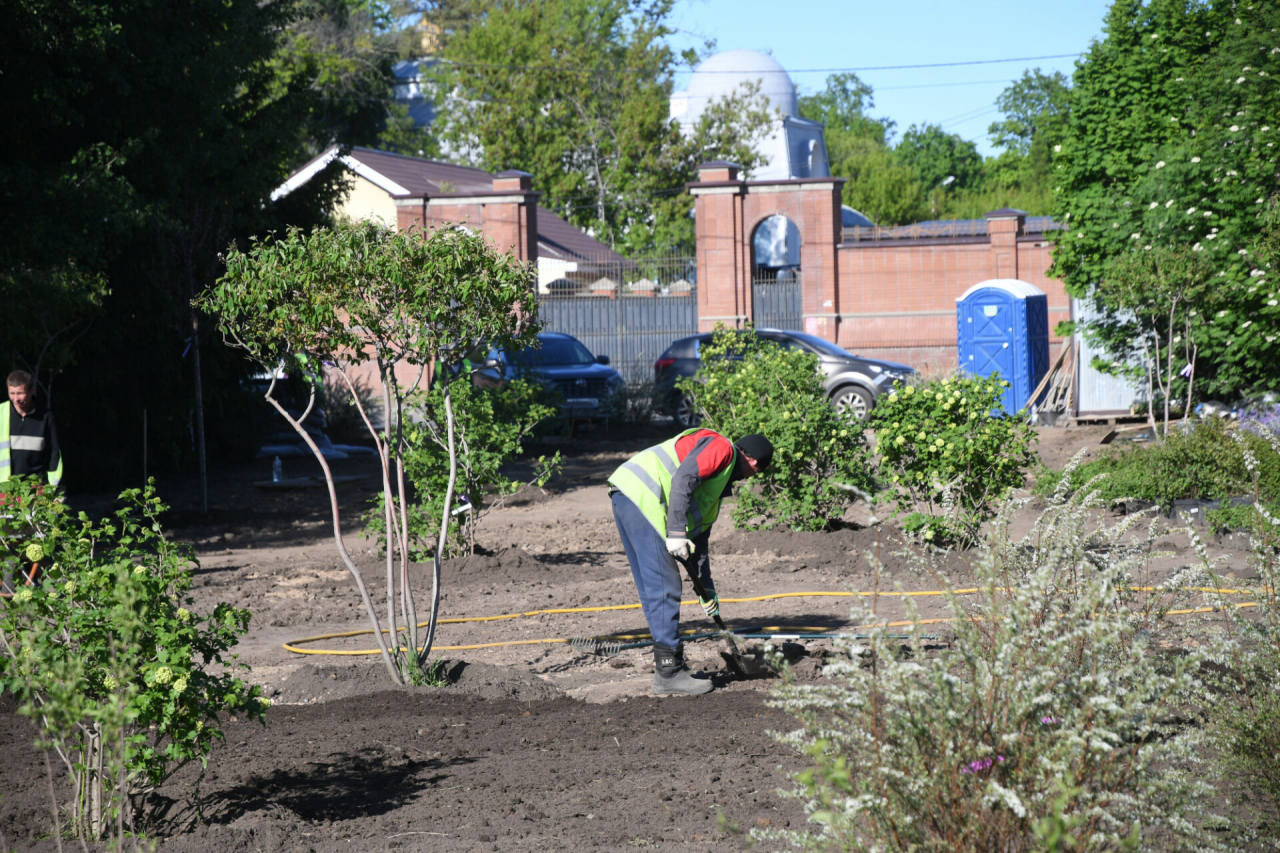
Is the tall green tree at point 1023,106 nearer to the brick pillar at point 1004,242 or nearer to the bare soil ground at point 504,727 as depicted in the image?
the brick pillar at point 1004,242

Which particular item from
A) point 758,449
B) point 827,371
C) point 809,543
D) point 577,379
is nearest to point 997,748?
point 758,449

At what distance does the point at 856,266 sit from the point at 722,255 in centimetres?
370

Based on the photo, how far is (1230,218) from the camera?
14.0 meters

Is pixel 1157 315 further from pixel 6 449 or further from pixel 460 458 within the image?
pixel 6 449

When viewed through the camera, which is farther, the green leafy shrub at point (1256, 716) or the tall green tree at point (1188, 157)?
the tall green tree at point (1188, 157)

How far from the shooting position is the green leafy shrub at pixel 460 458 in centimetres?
894

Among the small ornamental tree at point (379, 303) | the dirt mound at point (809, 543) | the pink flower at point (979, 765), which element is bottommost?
the dirt mound at point (809, 543)

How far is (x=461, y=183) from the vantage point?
116 feet

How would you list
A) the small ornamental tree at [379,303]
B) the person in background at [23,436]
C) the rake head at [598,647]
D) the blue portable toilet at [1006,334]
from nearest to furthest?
the small ornamental tree at [379,303], the rake head at [598,647], the person in background at [23,436], the blue portable toilet at [1006,334]

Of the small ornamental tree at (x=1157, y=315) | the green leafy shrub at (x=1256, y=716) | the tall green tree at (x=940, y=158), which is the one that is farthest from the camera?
the tall green tree at (x=940, y=158)

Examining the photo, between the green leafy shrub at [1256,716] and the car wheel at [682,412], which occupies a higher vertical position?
the car wheel at [682,412]

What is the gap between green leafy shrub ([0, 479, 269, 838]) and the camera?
3.43 meters

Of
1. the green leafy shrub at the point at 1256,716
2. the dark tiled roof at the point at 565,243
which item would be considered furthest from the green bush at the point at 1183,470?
the dark tiled roof at the point at 565,243

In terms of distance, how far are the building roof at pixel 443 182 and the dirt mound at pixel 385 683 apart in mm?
23106
